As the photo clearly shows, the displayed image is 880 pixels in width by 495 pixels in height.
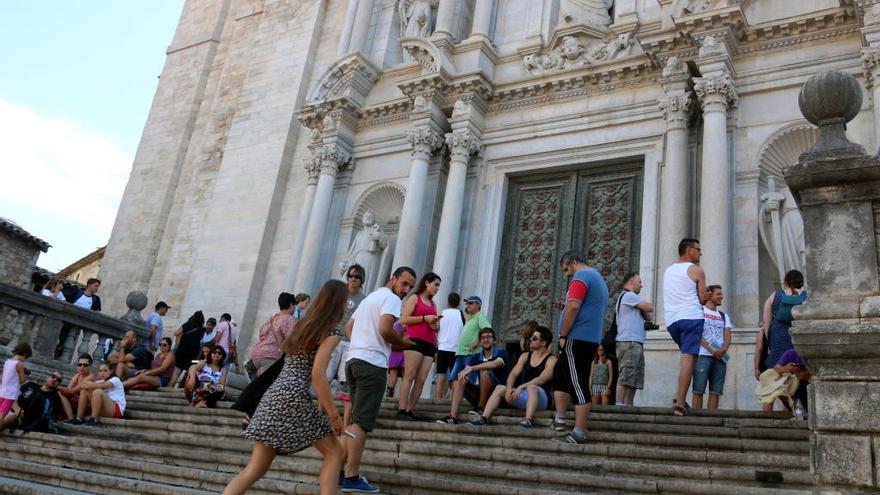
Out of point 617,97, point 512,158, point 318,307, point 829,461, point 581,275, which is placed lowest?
point 829,461

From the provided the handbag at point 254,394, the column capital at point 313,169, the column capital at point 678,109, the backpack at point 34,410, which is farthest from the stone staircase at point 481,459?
the column capital at point 313,169

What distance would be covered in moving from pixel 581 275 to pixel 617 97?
7679 mm

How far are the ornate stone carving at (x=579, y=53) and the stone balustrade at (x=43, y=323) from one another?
9484 mm

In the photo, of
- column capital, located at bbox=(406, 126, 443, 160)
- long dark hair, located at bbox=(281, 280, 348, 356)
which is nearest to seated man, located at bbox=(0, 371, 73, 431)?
long dark hair, located at bbox=(281, 280, 348, 356)

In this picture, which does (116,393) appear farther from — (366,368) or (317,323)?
(317,323)

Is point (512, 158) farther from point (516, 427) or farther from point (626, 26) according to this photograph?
point (516, 427)

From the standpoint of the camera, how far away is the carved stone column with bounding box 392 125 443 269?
13969 mm

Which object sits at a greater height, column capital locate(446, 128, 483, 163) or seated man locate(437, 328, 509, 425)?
column capital locate(446, 128, 483, 163)

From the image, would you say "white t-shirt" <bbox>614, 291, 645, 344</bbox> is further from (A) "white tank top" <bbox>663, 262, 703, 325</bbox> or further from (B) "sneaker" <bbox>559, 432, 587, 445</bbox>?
(B) "sneaker" <bbox>559, 432, 587, 445</bbox>

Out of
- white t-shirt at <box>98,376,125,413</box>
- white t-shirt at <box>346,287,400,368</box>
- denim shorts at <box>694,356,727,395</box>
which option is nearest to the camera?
white t-shirt at <box>346,287,400,368</box>

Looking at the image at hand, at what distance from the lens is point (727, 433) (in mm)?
6555

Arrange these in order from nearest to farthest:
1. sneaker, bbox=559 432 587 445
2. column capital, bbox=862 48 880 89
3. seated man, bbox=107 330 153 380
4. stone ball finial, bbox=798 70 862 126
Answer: stone ball finial, bbox=798 70 862 126
sneaker, bbox=559 432 587 445
column capital, bbox=862 48 880 89
seated man, bbox=107 330 153 380

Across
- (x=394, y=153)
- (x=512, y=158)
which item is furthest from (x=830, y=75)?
(x=394, y=153)

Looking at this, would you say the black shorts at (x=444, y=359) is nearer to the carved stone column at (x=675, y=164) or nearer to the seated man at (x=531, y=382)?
the seated man at (x=531, y=382)
